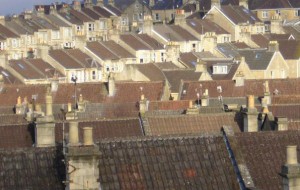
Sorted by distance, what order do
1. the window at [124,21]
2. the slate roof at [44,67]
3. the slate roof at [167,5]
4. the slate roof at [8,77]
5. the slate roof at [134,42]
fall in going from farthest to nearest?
the slate roof at [167,5]
the window at [124,21]
the slate roof at [134,42]
the slate roof at [44,67]
the slate roof at [8,77]

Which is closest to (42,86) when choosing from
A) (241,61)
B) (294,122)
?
(241,61)

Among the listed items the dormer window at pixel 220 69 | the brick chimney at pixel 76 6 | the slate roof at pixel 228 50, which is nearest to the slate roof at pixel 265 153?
the dormer window at pixel 220 69

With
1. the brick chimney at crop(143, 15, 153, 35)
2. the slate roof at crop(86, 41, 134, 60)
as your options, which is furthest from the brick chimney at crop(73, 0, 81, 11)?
the slate roof at crop(86, 41, 134, 60)

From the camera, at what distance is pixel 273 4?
172500 millimetres

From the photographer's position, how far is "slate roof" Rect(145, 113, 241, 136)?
162 ft

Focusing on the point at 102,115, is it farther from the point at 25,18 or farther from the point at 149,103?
the point at 25,18

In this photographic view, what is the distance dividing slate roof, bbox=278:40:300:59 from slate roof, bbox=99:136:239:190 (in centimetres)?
8410

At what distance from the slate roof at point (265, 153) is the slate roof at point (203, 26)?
4197 inches

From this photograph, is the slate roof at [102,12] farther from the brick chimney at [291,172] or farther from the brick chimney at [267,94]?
the brick chimney at [291,172]

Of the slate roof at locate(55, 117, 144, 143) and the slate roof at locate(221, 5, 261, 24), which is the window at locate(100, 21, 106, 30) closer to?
the slate roof at locate(221, 5, 261, 24)

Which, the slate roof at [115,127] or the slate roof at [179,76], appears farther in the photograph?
the slate roof at [179,76]

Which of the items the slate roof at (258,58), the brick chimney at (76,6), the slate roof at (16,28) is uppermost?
Result: the brick chimney at (76,6)

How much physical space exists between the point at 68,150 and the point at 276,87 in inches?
2154

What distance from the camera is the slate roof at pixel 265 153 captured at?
32.5 metres
